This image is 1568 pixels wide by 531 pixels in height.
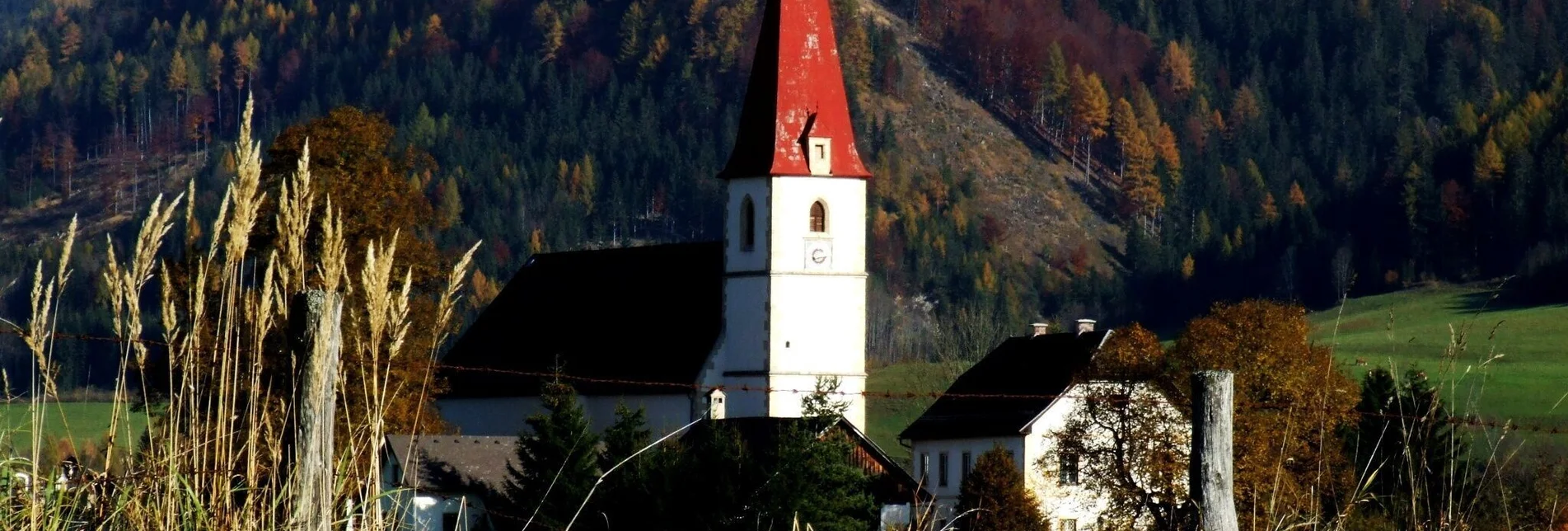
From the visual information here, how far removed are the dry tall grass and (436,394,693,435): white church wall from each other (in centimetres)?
4389

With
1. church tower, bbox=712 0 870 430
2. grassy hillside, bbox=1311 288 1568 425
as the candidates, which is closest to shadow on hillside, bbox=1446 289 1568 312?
grassy hillside, bbox=1311 288 1568 425

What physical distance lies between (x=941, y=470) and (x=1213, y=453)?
5182cm

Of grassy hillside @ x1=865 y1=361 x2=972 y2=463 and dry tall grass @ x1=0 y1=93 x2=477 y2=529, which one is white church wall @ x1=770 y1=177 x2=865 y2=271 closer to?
grassy hillside @ x1=865 y1=361 x2=972 y2=463

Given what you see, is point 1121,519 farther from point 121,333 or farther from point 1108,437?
point 121,333

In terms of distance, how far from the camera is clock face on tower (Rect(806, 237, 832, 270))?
2126 inches

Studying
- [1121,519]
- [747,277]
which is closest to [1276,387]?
[1121,519]

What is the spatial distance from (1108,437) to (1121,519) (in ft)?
14.5

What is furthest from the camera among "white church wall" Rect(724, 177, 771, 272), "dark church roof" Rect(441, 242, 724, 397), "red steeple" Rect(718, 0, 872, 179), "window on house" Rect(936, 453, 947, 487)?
"window on house" Rect(936, 453, 947, 487)

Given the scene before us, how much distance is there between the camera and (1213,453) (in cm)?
877

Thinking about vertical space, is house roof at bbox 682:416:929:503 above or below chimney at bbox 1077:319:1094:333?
below

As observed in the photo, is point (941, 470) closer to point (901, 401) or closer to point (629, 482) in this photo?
point (629, 482)

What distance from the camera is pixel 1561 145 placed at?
5655 inches

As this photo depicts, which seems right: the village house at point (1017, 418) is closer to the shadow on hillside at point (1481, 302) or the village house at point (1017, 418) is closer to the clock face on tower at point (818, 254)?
the clock face on tower at point (818, 254)

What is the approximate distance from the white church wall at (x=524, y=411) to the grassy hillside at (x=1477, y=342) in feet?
44.4
